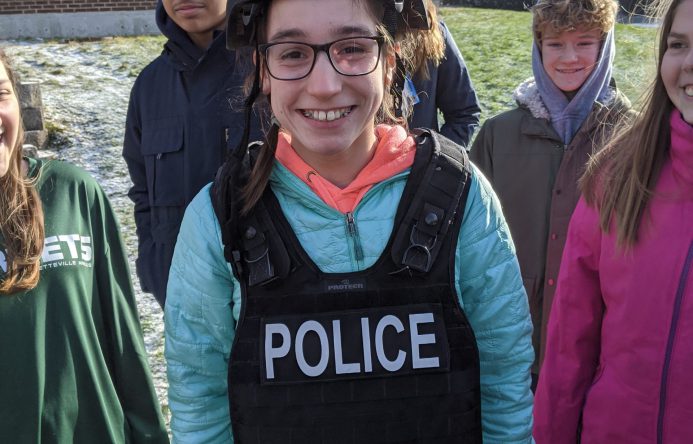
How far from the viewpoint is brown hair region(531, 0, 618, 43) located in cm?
307

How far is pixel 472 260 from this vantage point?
180cm

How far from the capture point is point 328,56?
174 centimetres

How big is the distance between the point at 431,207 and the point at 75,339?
1.11 meters

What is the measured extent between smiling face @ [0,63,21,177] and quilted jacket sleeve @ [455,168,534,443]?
130 cm

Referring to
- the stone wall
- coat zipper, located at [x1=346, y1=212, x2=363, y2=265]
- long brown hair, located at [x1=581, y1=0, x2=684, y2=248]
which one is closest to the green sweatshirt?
coat zipper, located at [x1=346, y1=212, x2=363, y2=265]

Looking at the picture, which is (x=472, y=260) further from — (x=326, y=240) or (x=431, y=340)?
(x=326, y=240)

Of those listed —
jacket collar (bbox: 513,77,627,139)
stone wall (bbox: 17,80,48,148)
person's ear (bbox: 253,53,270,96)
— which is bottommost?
stone wall (bbox: 17,80,48,148)

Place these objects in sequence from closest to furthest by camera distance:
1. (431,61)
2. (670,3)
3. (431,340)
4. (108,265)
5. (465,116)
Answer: (431,340) → (670,3) → (108,265) → (431,61) → (465,116)

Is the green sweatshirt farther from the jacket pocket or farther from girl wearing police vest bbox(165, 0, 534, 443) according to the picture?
the jacket pocket

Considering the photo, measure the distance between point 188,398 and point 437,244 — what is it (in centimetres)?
69

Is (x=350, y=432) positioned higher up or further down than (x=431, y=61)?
further down

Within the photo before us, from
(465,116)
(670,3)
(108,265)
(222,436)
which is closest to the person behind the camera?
(222,436)

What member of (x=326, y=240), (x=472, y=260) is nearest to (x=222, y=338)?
(x=326, y=240)

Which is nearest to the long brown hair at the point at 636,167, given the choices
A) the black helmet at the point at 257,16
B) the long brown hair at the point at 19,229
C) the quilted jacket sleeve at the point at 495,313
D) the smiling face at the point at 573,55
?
the quilted jacket sleeve at the point at 495,313
